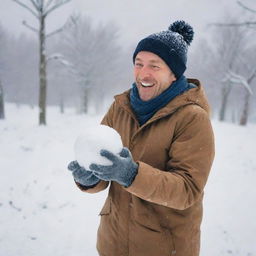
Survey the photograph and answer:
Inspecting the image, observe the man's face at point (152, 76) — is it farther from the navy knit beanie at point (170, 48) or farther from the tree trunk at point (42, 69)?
the tree trunk at point (42, 69)

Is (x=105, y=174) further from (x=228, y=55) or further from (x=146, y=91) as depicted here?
(x=228, y=55)

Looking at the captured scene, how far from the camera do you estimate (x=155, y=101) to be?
1819mm

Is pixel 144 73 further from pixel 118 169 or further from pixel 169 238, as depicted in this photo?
pixel 169 238

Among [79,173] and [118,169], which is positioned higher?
[118,169]

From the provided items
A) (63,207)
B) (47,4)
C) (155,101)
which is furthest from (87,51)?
(155,101)

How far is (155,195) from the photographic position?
148cm

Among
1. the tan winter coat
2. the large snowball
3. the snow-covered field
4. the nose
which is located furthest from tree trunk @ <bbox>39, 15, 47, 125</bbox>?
the large snowball

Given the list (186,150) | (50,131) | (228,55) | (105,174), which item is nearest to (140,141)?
(186,150)

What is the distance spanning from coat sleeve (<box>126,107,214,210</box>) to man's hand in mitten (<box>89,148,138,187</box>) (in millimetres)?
37

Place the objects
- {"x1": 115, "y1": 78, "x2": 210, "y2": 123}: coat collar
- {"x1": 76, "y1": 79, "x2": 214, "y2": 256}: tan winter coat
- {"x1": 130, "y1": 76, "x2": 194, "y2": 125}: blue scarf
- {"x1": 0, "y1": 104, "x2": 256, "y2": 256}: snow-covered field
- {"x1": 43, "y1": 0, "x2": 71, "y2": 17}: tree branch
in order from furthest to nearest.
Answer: {"x1": 43, "y1": 0, "x2": 71, "y2": 17}: tree branch
{"x1": 0, "y1": 104, "x2": 256, "y2": 256}: snow-covered field
{"x1": 130, "y1": 76, "x2": 194, "y2": 125}: blue scarf
{"x1": 115, "y1": 78, "x2": 210, "y2": 123}: coat collar
{"x1": 76, "y1": 79, "x2": 214, "y2": 256}: tan winter coat

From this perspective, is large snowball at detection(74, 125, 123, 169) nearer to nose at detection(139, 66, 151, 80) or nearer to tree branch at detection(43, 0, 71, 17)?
nose at detection(139, 66, 151, 80)

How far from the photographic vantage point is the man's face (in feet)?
6.07

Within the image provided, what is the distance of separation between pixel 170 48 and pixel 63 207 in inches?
154

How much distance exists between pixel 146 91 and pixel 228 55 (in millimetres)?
22020
